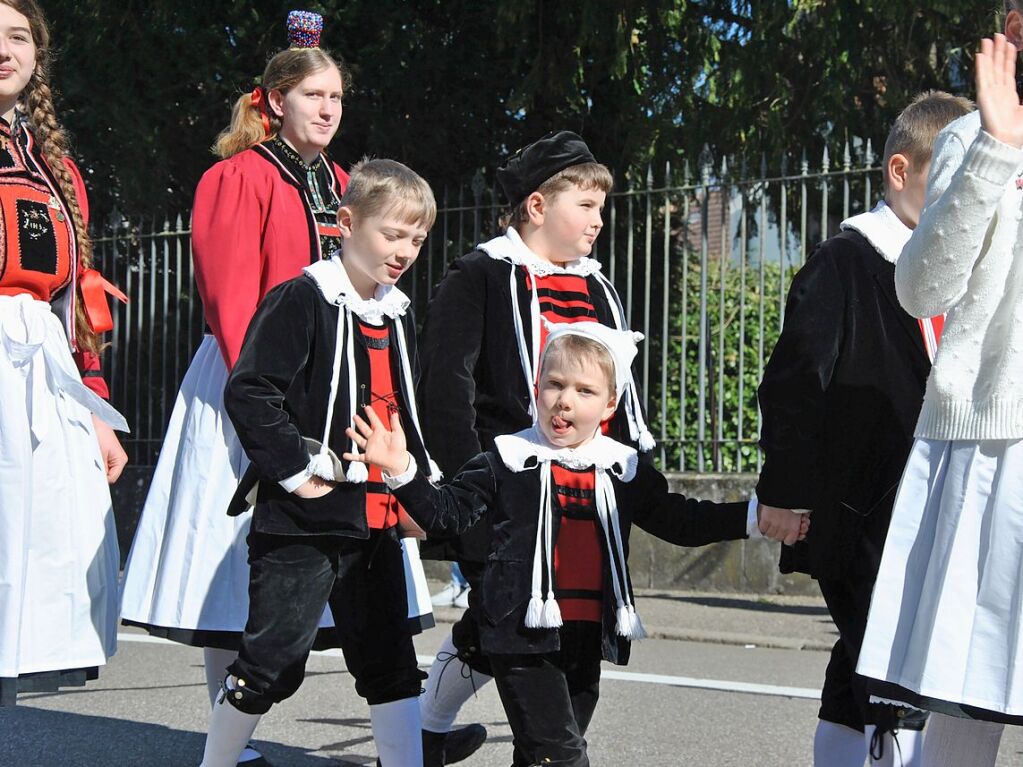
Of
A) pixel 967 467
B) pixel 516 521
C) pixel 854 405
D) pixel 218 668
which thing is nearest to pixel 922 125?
pixel 854 405

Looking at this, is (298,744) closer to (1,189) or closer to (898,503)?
(1,189)

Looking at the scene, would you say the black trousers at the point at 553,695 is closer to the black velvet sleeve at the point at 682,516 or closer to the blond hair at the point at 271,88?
the black velvet sleeve at the point at 682,516

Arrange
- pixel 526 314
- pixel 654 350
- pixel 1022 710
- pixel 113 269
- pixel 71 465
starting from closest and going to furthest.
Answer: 1. pixel 1022 710
2. pixel 71 465
3. pixel 526 314
4. pixel 654 350
5. pixel 113 269

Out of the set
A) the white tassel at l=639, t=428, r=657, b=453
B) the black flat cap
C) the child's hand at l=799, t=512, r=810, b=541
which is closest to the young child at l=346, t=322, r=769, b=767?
the child's hand at l=799, t=512, r=810, b=541

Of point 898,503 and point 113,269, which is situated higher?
point 113,269

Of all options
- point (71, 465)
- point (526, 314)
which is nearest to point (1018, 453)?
point (526, 314)

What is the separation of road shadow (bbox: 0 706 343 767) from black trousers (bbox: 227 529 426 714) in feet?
2.79

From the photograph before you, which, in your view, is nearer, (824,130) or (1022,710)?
(1022,710)

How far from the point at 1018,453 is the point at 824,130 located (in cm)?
829

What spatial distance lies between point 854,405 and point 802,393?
4.8 inches

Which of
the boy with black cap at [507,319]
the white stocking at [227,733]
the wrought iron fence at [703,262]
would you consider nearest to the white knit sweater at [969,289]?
the boy with black cap at [507,319]

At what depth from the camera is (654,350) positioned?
35.1ft

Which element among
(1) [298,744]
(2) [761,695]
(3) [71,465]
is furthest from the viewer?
(2) [761,695]

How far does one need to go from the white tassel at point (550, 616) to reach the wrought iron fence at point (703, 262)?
582 centimetres
